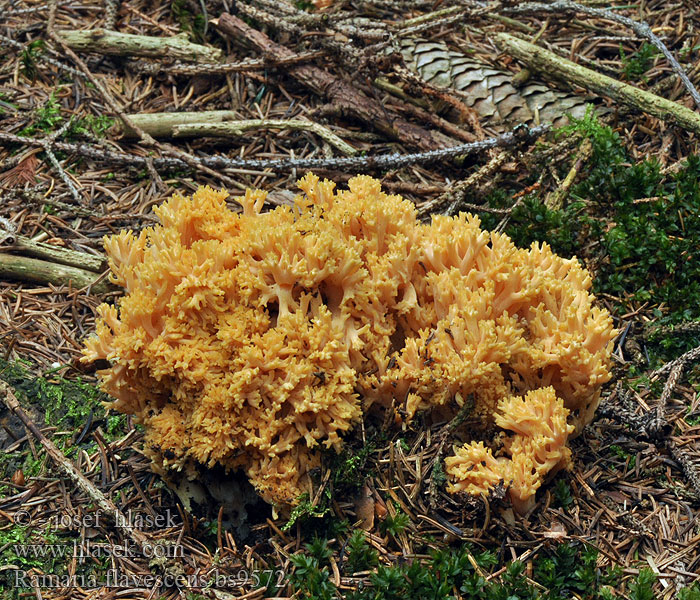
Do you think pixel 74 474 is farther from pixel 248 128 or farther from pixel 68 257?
pixel 248 128

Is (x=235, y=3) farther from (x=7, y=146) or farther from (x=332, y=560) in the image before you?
(x=332, y=560)

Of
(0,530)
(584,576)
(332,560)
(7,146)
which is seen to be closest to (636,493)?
(584,576)

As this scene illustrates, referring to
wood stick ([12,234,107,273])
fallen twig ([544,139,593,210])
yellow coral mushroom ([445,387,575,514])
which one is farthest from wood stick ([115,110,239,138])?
yellow coral mushroom ([445,387,575,514])

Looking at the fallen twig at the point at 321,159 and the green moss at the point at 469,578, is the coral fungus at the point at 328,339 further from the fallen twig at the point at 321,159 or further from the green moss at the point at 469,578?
the fallen twig at the point at 321,159

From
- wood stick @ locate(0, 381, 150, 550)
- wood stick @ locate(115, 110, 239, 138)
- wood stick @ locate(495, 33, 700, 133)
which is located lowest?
wood stick @ locate(0, 381, 150, 550)

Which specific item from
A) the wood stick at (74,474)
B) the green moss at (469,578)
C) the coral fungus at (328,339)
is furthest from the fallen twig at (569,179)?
the wood stick at (74,474)

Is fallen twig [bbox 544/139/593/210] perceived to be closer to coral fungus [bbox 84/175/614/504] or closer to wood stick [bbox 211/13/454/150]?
wood stick [bbox 211/13/454/150]

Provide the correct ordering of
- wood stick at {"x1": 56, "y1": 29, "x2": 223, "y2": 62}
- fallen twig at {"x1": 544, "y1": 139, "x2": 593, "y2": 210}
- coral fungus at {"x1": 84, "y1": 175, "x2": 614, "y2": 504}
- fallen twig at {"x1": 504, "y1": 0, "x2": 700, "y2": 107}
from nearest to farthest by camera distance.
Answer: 1. coral fungus at {"x1": 84, "y1": 175, "x2": 614, "y2": 504}
2. fallen twig at {"x1": 544, "y1": 139, "x2": 593, "y2": 210}
3. fallen twig at {"x1": 504, "y1": 0, "x2": 700, "y2": 107}
4. wood stick at {"x1": 56, "y1": 29, "x2": 223, "y2": 62}
